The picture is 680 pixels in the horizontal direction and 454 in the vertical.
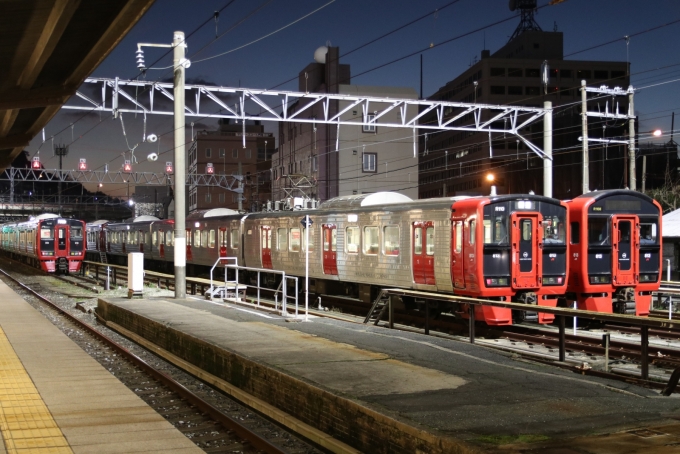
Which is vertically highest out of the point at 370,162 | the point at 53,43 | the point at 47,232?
the point at 370,162

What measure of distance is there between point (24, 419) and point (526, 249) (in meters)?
10.3

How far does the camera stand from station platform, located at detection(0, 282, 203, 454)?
6941 millimetres

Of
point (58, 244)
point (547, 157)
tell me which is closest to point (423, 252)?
point (547, 157)

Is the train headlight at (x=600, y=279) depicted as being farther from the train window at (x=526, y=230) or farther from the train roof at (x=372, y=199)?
the train roof at (x=372, y=199)

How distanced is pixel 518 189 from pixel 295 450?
54.5 m

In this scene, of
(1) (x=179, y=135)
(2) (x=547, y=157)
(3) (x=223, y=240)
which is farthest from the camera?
(3) (x=223, y=240)

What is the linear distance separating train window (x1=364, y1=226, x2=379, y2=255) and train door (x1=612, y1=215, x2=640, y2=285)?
5289 millimetres

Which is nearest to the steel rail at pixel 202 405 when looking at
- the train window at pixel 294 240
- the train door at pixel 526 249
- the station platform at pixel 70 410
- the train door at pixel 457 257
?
the station platform at pixel 70 410

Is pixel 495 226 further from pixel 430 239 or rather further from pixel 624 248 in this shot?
pixel 624 248

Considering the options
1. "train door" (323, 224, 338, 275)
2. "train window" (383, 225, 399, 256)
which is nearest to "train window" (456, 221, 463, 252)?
"train window" (383, 225, 399, 256)

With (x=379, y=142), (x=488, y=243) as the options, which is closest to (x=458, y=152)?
(x=379, y=142)

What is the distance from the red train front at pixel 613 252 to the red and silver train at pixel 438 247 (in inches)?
25.5

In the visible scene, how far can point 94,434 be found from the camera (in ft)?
24.0

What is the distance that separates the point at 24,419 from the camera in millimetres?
7887
